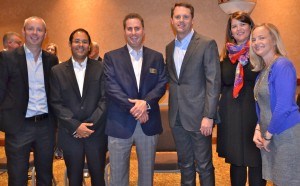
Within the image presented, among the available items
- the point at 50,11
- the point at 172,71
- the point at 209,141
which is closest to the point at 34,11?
the point at 50,11

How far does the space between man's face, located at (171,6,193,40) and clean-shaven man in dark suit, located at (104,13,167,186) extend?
29 centimetres

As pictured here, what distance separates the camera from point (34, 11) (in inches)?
230

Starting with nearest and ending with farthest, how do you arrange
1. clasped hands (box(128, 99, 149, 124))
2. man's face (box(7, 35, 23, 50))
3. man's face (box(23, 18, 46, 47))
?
clasped hands (box(128, 99, 149, 124)) < man's face (box(23, 18, 46, 47)) < man's face (box(7, 35, 23, 50))

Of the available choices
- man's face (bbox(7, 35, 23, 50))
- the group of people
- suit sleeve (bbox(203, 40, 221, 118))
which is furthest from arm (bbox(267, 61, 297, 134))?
man's face (bbox(7, 35, 23, 50))

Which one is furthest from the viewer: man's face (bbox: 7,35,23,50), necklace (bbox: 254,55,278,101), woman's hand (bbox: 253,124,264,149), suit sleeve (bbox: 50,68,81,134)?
man's face (bbox: 7,35,23,50)

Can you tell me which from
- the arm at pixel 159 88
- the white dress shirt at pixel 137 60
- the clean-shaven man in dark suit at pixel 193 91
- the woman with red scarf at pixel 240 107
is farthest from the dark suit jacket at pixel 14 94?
the woman with red scarf at pixel 240 107

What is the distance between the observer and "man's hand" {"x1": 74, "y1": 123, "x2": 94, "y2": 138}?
2445mm

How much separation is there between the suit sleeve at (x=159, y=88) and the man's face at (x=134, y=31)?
22 cm

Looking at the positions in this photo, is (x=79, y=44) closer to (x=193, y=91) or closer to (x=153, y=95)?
(x=153, y=95)

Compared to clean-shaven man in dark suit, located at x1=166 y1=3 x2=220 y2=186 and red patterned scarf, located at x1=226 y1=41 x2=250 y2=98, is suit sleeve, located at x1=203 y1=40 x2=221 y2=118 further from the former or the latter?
red patterned scarf, located at x1=226 y1=41 x2=250 y2=98

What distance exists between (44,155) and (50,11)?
13.0ft

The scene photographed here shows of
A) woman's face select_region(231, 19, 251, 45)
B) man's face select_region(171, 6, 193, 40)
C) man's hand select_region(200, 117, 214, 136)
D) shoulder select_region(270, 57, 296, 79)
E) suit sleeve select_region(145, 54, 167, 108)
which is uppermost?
man's face select_region(171, 6, 193, 40)

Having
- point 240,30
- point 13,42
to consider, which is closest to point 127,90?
point 240,30

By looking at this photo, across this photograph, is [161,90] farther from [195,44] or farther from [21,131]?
[21,131]
